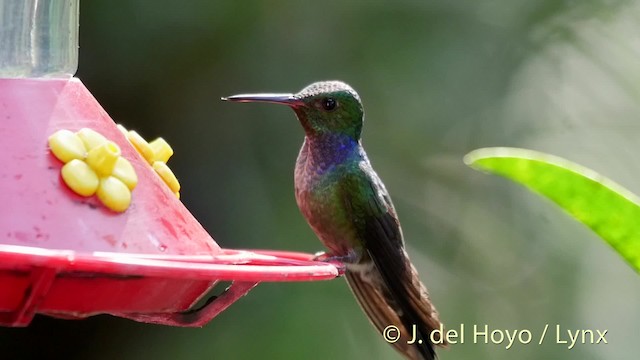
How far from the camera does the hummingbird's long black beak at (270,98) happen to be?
3203 mm

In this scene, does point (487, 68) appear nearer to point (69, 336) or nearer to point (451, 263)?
point (451, 263)

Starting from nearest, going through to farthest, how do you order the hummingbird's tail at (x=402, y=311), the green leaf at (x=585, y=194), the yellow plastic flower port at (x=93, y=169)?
the green leaf at (x=585, y=194), the yellow plastic flower port at (x=93, y=169), the hummingbird's tail at (x=402, y=311)

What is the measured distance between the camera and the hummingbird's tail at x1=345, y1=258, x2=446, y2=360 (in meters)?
3.75

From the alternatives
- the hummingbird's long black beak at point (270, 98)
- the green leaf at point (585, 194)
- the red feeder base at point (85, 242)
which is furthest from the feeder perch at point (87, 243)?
the hummingbird's long black beak at point (270, 98)

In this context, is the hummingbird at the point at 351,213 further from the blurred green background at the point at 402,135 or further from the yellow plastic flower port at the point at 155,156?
the blurred green background at the point at 402,135

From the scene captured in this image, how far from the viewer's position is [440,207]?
6.38 metres

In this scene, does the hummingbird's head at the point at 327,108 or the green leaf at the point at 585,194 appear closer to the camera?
the green leaf at the point at 585,194

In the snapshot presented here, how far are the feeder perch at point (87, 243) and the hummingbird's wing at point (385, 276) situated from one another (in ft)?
4.24

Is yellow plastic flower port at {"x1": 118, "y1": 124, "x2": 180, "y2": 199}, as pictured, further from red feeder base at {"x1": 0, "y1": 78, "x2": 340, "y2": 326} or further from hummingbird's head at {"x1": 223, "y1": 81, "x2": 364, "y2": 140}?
hummingbird's head at {"x1": 223, "y1": 81, "x2": 364, "y2": 140}

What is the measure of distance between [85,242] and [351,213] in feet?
6.25

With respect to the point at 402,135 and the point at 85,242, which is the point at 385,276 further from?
the point at 402,135

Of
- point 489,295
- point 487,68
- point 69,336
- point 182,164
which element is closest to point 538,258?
point 489,295

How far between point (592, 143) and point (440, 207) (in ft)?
3.32

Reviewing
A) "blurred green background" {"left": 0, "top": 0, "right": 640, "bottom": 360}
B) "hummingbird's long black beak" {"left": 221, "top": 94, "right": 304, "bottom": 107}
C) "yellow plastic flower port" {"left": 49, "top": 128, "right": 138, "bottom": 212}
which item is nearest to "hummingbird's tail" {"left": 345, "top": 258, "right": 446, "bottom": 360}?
"hummingbird's long black beak" {"left": 221, "top": 94, "right": 304, "bottom": 107}
